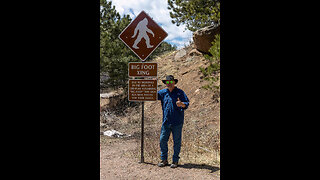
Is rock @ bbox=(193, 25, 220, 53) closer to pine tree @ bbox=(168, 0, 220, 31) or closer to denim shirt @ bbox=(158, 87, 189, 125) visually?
pine tree @ bbox=(168, 0, 220, 31)

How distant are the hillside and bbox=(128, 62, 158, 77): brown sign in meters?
2.02

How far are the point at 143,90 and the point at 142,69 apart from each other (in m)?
0.46

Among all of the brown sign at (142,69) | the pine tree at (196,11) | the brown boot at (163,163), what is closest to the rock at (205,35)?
the pine tree at (196,11)

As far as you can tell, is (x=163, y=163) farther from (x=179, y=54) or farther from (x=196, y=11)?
(x=179, y=54)

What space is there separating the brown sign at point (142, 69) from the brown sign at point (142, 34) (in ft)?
0.55

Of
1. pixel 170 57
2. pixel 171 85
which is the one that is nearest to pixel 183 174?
pixel 171 85

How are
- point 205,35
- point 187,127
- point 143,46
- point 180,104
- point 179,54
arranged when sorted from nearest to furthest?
point 180,104 → point 143,46 → point 187,127 → point 205,35 → point 179,54

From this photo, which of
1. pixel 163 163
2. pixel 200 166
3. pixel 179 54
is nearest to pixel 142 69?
pixel 163 163

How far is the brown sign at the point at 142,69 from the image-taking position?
5371 millimetres

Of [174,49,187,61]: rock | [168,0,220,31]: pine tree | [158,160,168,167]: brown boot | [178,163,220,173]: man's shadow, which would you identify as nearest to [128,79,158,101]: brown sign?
[158,160,168,167]: brown boot

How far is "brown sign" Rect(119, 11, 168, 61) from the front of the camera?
5.35m

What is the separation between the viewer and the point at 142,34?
17.7 feet

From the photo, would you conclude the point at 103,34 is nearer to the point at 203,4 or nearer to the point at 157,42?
the point at 203,4

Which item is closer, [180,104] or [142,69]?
[180,104]
